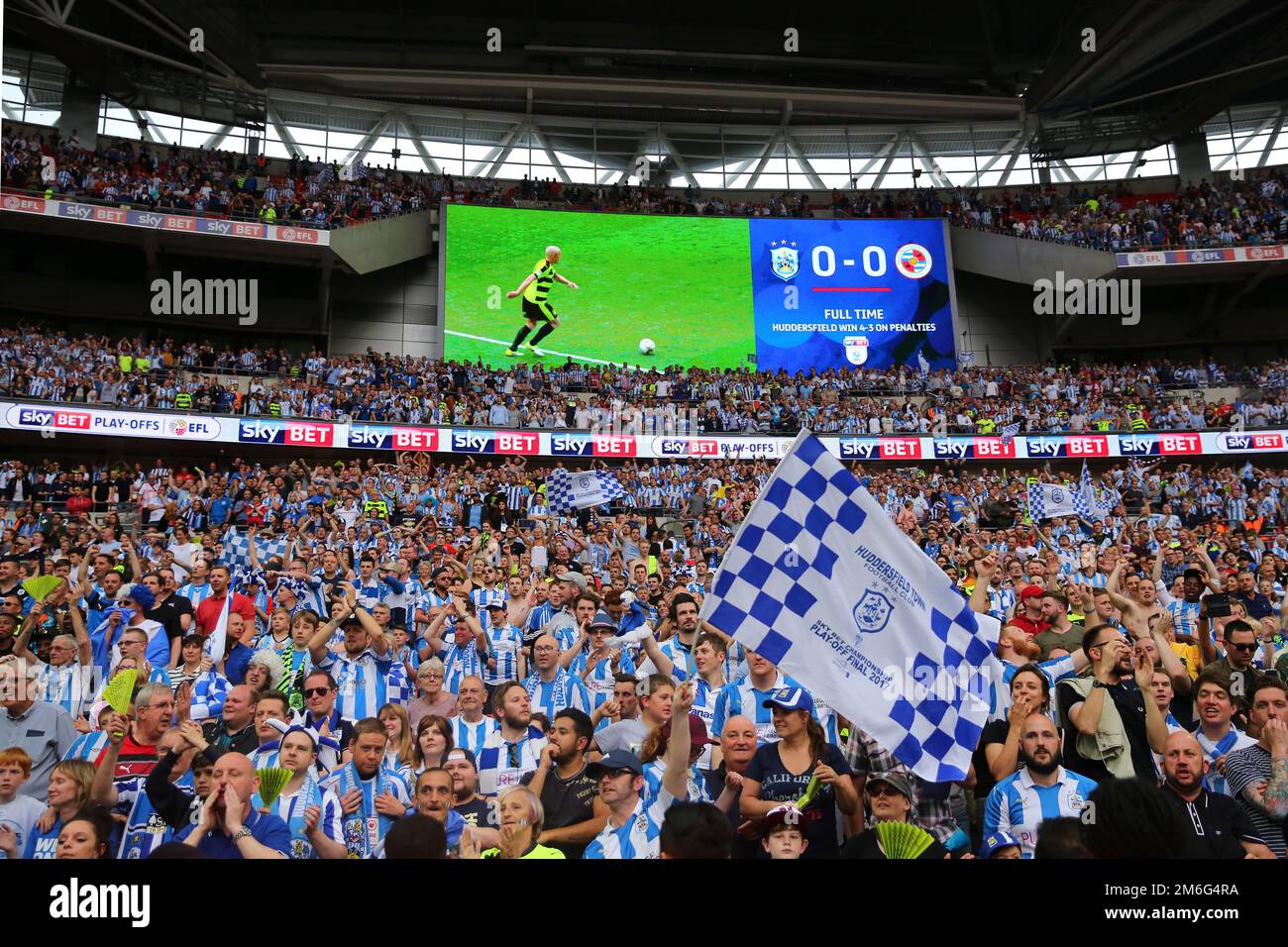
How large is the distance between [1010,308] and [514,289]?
70.9 ft

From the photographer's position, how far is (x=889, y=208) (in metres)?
41.7

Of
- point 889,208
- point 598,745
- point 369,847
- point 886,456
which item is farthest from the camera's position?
point 889,208

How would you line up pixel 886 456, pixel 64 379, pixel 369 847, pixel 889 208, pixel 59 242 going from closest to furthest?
pixel 369 847
pixel 64 379
pixel 886 456
pixel 59 242
pixel 889 208

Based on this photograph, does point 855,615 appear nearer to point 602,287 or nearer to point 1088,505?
point 1088,505

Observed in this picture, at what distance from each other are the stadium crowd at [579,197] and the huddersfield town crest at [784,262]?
95.0 inches

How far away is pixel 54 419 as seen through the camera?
27.2 metres

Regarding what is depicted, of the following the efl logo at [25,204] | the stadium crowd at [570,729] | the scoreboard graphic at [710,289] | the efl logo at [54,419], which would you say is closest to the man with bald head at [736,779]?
the stadium crowd at [570,729]

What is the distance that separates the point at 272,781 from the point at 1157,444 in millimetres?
32801

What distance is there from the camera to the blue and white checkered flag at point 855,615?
5168mm

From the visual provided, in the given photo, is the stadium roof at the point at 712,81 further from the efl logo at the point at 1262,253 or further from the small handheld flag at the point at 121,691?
the small handheld flag at the point at 121,691

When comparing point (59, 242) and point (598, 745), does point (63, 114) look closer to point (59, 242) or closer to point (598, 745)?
point (59, 242)

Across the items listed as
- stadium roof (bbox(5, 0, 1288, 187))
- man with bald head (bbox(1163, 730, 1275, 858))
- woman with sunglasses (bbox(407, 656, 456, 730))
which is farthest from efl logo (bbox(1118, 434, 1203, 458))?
woman with sunglasses (bbox(407, 656, 456, 730))

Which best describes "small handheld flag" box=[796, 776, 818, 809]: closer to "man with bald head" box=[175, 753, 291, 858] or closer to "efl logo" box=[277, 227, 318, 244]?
"man with bald head" box=[175, 753, 291, 858]
